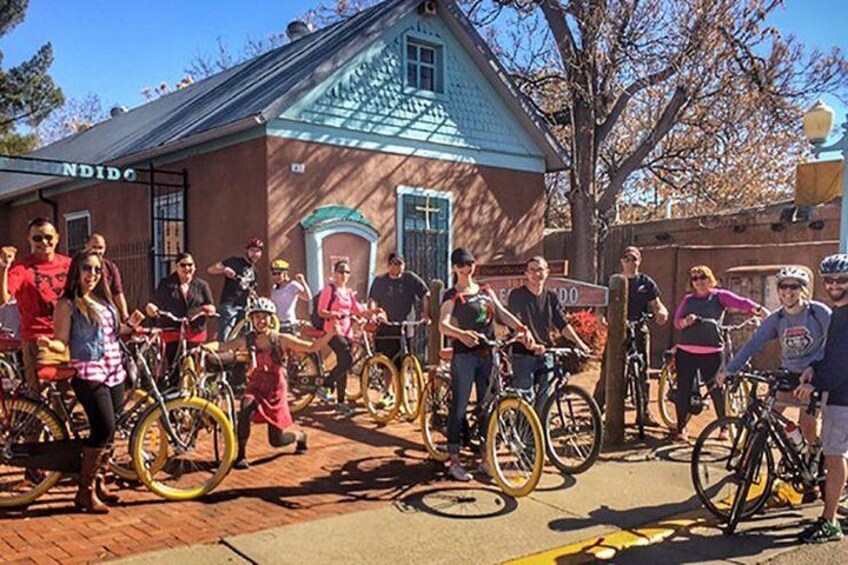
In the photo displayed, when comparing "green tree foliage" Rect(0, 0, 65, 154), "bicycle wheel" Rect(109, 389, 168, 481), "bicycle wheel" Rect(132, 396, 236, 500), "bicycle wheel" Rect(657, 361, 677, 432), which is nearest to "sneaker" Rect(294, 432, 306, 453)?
"bicycle wheel" Rect(132, 396, 236, 500)

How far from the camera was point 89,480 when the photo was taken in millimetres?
5074

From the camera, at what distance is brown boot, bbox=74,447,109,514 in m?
5.06

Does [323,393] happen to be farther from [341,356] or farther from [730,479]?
[730,479]

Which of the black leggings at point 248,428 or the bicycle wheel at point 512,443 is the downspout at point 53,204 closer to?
the black leggings at point 248,428

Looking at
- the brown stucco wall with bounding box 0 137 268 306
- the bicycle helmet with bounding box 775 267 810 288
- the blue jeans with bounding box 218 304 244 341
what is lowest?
the blue jeans with bounding box 218 304 244 341

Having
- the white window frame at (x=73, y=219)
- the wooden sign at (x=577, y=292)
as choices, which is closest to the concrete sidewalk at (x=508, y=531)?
the wooden sign at (x=577, y=292)

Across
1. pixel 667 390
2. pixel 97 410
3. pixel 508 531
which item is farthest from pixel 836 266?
pixel 97 410

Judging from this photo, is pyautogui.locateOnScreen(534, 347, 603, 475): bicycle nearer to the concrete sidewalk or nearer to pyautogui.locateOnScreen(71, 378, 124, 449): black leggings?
the concrete sidewalk

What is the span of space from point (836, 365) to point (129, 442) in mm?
4977

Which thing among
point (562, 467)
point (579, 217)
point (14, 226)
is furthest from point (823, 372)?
point (14, 226)

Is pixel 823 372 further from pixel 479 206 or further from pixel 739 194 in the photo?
pixel 739 194

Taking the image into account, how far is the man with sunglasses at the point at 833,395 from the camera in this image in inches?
195

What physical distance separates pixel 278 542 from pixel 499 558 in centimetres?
139

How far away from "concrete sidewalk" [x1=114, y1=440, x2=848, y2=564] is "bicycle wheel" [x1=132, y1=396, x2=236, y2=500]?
0.93 m
